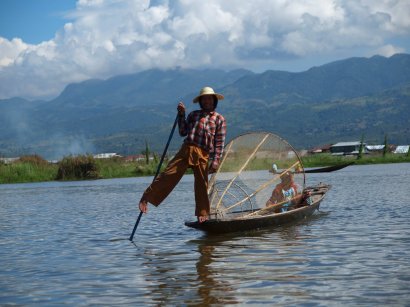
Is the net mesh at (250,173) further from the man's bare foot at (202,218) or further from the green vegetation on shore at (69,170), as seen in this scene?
the green vegetation on shore at (69,170)

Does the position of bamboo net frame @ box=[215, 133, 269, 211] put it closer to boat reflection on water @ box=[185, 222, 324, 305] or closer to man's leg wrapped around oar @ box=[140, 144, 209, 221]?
boat reflection on water @ box=[185, 222, 324, 305]

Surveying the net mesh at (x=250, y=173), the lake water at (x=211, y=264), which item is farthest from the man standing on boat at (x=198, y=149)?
the net mesh at (x=250, y=173)

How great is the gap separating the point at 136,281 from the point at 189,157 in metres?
3.24

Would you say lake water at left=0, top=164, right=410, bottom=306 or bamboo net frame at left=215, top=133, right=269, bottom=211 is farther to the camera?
bamboo net frame at left=215, top=133, right=269, bottom=211

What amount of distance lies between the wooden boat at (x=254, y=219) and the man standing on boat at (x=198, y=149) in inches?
26.5

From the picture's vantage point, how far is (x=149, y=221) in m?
15.9

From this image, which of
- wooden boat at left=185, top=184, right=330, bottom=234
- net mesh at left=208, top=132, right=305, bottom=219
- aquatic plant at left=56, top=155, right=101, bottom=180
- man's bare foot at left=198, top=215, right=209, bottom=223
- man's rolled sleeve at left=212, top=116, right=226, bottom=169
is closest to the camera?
man's rolled sleeve at left=212, top=116, right=226, bottom=169

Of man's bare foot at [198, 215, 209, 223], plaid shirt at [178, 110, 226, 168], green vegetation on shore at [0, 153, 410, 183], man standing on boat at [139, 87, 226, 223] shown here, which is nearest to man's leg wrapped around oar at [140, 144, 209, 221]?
man standing on boat at [139, 87, 226, 223]

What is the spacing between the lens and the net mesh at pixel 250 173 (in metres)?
13.3

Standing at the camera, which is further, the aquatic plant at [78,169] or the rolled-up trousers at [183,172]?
the aquatic plant at [78,169]

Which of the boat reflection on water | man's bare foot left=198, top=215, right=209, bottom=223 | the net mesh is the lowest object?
the boat reflection on water

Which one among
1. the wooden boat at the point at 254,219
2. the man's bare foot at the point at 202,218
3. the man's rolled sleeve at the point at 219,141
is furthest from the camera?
the wooden boat at the point at 254,219

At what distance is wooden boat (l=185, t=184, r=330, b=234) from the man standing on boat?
2.21 ft

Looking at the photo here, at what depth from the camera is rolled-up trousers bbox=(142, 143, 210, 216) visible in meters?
11.2
